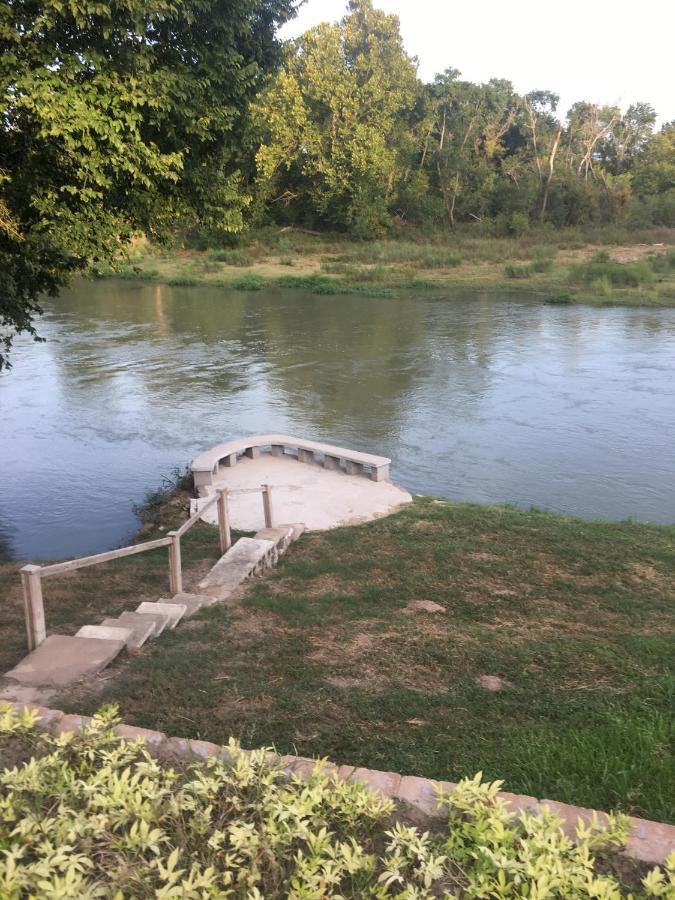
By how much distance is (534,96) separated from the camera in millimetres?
58969

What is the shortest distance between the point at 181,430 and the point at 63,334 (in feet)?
43.0

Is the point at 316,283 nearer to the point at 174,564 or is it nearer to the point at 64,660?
the point at 174,564

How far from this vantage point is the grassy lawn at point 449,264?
3566 centimetres

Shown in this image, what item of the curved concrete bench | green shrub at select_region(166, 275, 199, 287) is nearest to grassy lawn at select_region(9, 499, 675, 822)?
the curved concrete bench

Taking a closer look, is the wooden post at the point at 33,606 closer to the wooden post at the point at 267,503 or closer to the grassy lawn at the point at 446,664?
the grassy lawn at the point at 446,664

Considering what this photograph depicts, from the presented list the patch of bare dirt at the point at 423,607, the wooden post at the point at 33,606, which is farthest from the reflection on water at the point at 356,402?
the patch of bare dirt at the point at 423,607

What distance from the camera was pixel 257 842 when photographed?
273cm

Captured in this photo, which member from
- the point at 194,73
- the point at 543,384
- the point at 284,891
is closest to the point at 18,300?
the point at 194,73

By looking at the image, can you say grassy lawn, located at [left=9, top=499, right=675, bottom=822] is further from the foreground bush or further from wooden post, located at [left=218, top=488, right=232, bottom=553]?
the foreground bush

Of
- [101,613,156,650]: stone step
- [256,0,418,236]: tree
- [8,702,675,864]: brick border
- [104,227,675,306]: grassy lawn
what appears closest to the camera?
[8,702,675,864]: brick border

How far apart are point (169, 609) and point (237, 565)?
1282 millimetres

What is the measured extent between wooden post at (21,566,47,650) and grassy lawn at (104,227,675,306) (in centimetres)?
3095

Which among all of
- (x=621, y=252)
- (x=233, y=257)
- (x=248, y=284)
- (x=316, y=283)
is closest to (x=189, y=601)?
(x=316, y=283)

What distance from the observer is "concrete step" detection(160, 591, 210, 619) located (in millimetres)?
6124
